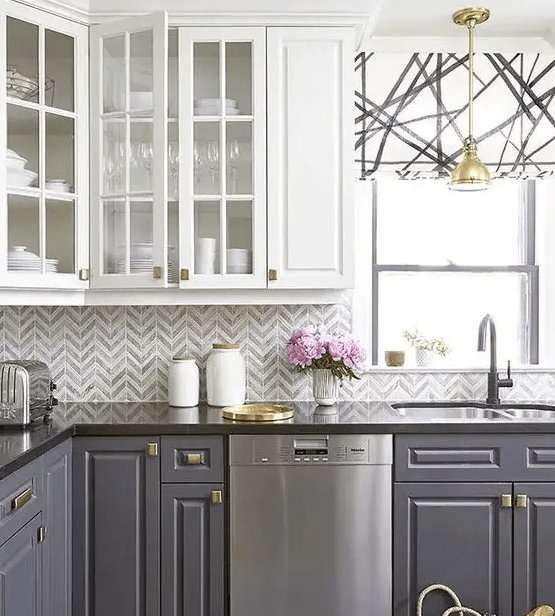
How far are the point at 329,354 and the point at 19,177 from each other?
135 cm

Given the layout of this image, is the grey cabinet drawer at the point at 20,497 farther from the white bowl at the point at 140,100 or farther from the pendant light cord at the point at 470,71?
the pendant light cord at the point at 470,71

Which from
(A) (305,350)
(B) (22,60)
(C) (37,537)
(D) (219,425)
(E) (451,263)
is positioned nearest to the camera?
(C) (37,537)

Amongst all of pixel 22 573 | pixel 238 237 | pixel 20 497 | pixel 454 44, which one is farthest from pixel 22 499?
pixel 454 44

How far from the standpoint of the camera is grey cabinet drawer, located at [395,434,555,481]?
2.51 metres

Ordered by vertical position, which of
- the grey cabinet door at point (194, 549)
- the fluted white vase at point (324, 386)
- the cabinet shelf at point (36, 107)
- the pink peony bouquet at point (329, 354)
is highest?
the cabinet shelf at point (36, 107)

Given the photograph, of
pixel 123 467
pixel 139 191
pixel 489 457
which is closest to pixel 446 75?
pixel 139 191

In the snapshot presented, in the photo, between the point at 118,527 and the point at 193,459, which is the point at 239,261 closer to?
the point at 193,459

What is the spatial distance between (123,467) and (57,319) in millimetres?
890

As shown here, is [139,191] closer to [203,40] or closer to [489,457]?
[203,40]

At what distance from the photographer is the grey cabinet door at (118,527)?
2498 mm

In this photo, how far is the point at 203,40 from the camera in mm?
2756

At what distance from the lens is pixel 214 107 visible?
276 centimetres

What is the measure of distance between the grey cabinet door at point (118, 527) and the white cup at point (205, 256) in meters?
0.69

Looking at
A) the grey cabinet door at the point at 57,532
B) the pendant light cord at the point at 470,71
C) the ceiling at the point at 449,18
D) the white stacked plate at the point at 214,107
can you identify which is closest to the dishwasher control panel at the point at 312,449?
the grey cabinet door at the point at 57,532
